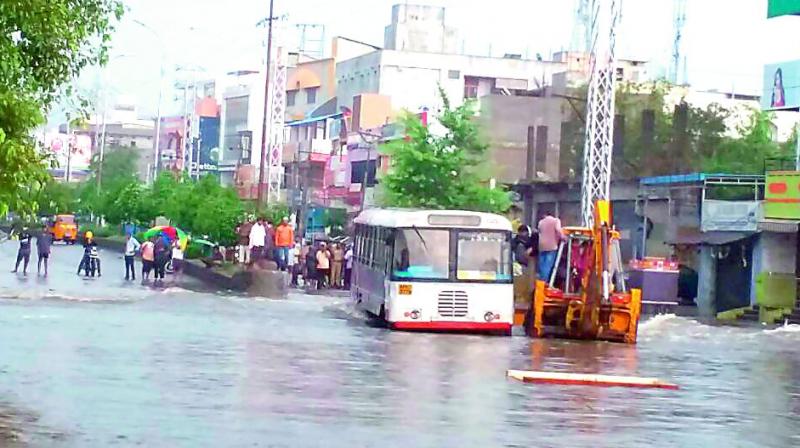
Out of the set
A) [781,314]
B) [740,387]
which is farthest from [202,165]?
[740,387]

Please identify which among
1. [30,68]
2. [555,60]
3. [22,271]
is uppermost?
[555,60]

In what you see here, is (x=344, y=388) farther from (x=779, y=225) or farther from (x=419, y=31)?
(x=419, y=31)

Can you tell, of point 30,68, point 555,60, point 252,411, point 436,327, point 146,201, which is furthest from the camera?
point 555,60

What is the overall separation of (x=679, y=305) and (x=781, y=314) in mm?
6479

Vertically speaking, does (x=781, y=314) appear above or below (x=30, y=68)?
below

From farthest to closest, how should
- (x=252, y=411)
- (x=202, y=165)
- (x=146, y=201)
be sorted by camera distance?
(x=202, y=165), (x=146, y=201), (x=252, y=411)

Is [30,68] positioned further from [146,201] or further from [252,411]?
[146,201]

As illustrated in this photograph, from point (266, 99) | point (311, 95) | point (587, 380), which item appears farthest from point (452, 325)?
point (311, 95)

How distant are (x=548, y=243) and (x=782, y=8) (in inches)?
1017

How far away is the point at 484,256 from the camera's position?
100ft

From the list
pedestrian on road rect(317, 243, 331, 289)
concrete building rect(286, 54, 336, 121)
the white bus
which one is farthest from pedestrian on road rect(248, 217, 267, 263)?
concrete building rect(286, 54, 336, 121)

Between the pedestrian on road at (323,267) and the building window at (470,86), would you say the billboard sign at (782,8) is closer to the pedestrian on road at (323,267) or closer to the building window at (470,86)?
the pedestrian on road at (323,267)

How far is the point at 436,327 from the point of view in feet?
100

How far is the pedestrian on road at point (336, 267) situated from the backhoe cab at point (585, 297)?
22172mm
